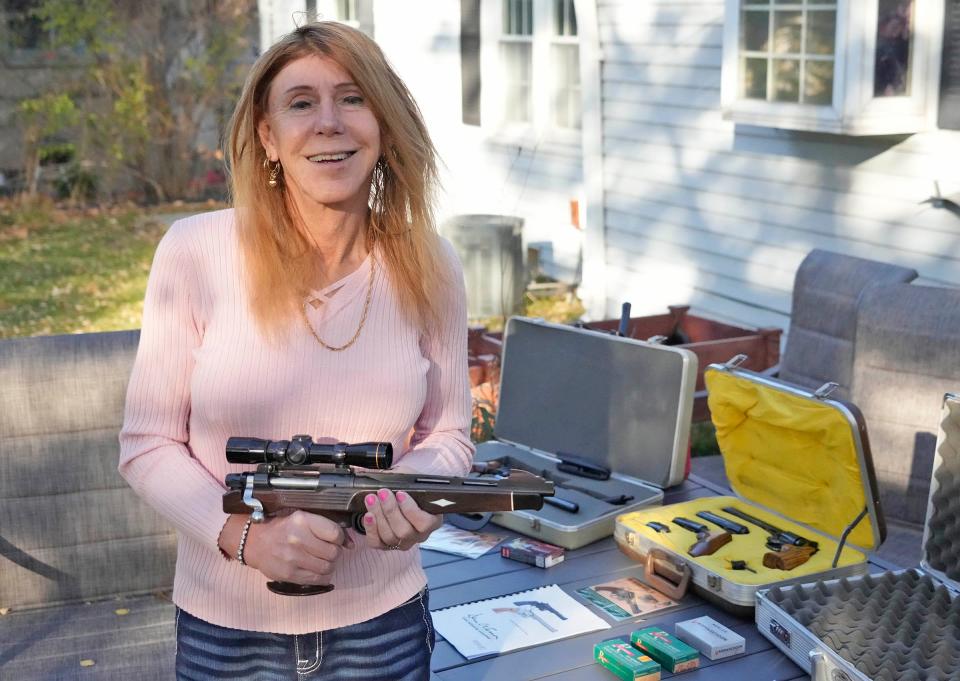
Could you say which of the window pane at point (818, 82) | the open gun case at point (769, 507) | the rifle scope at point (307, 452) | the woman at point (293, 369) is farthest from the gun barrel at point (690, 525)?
the window pane at point (818, 82)

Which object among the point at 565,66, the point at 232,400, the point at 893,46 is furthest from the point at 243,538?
the point at 565,66

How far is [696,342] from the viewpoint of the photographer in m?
5.79

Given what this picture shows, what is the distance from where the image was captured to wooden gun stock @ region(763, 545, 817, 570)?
304cm

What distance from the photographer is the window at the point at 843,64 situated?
6.01 meters

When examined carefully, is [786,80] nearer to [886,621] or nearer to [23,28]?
[886,621]

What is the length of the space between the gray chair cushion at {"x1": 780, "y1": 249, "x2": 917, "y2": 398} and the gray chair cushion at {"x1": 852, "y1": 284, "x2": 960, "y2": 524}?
0.27m

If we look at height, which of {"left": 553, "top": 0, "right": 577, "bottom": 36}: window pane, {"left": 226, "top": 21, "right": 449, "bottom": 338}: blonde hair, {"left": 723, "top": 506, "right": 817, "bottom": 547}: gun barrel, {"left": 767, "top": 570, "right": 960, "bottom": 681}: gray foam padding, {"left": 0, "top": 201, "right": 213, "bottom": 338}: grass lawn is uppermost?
{"left": 553, "top": 0, "right": 577, "bottom": 36}: window pane

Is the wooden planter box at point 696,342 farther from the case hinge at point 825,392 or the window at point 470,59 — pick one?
the window at point 470,59

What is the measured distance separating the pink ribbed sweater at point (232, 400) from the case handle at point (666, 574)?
1024 mm

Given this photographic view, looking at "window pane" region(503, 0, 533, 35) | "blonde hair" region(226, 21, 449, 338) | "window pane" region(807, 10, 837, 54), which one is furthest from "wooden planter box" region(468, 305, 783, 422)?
"window pane" region(503, 0, 533, 35)

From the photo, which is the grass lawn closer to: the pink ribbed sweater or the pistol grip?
the pink ribbed sweater

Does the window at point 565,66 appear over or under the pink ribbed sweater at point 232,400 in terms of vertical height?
over

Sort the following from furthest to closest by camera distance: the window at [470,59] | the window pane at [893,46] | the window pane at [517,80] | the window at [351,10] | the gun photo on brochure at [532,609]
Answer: the window at [351,10], the window at [470,59], the window pane at [517,80], the window pane at [893,46], the gun photo on brochure at [532,609]

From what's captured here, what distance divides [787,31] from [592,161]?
3.13 meters
